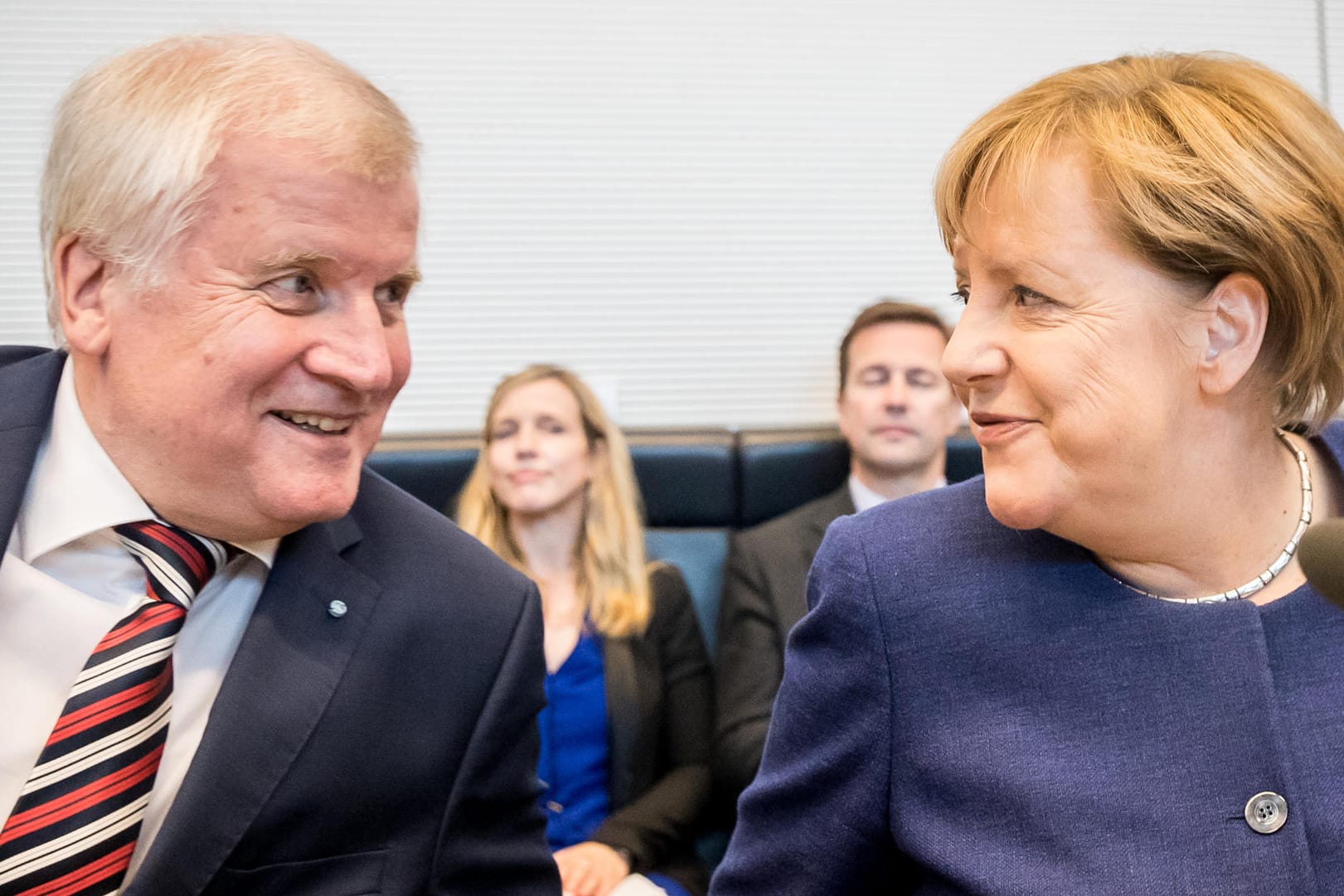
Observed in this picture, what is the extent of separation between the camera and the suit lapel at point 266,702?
1037mm

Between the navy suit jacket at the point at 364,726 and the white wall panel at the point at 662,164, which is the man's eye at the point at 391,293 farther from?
the white wall panel at the point at 662,164

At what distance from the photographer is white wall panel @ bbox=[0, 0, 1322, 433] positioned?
10.7 feet

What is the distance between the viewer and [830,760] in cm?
107

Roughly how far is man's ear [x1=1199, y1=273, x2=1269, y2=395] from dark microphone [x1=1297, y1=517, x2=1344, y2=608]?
41cm

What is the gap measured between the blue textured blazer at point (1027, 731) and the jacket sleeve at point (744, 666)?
134 centimetres

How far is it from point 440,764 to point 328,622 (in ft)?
0.60

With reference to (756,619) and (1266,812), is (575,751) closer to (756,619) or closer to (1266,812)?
(756,619)

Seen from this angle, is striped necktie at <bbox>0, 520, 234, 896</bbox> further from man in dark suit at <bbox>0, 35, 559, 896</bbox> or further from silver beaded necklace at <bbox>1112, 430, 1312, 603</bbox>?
silver beaded necklace at <bbox>1112, 430, 1312, 603</bbox>

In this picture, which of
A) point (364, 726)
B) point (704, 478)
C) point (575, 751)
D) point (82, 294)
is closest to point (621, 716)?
point (575, 751)

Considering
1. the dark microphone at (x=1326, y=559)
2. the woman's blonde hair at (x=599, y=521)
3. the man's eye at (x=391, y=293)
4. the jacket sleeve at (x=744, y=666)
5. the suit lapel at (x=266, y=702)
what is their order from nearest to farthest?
the dark microphone at (x=1326, y=559) → the suit lapel at (x=266, y=702) → the man's eye at (x=391, y=293) → the jacket sleeve at (x=744, y=666) → the woman's blonde hair at (x=599, y=521)

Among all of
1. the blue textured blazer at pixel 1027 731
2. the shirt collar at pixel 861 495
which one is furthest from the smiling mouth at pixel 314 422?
the shirt collar at pixel 861 495

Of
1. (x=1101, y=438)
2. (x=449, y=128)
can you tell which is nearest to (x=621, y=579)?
(x=449, y=128)

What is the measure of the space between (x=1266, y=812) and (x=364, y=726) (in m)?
0.82

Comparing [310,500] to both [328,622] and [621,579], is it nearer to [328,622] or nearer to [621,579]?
[328,622]
